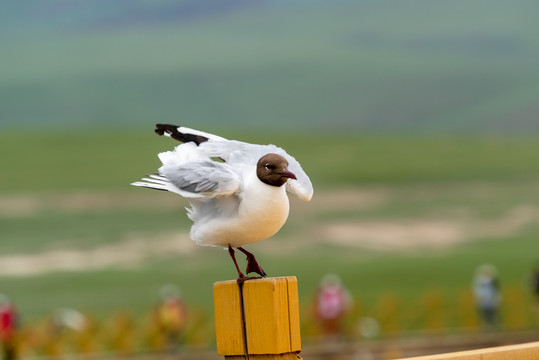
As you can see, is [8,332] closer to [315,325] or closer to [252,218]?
[315,325]

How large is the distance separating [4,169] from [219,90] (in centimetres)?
3419

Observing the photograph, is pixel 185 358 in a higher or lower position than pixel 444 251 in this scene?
lower

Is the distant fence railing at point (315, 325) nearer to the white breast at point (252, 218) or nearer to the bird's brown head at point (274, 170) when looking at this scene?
the white breast at point (252, 218)

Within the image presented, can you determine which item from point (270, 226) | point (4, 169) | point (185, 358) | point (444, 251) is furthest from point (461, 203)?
point (270, 226)

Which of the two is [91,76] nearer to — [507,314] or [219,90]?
[219,90]

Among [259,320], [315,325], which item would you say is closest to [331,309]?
[315,325]

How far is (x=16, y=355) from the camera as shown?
47.7 ft

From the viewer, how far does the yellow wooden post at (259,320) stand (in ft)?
12.3

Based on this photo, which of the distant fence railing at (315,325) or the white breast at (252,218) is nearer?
the white breast at (252,218)

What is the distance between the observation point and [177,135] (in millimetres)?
4766

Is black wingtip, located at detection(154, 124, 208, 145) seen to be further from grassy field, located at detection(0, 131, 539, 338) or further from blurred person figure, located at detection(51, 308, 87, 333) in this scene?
grassy field, located at detection(0, 131, 539, 338)

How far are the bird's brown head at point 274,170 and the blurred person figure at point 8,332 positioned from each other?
34.6ft

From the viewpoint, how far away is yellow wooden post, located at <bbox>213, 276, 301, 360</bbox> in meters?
3.74

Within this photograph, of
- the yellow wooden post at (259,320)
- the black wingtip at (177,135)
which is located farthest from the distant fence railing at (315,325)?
the yellow wooden post at (259,320)
